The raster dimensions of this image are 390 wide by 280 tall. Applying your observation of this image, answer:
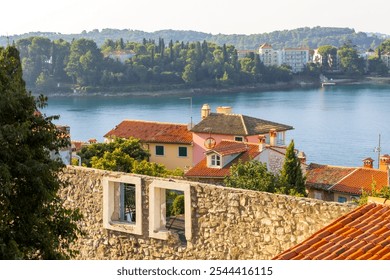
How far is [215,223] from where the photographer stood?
8789 mm

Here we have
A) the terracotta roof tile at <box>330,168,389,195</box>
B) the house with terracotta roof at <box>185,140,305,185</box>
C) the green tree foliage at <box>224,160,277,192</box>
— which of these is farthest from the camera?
the terracotta roof tile at <box>330,168,389,195</box>

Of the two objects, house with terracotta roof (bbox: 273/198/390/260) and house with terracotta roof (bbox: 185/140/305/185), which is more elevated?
house with terracotta roof (bbox: 273/198/390/260)

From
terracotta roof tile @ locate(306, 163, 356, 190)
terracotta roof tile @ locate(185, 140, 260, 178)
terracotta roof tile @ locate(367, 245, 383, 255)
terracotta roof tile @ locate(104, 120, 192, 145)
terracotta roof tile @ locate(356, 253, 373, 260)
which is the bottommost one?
terracotta roof tile @ locate(306, 163, 356, 190)

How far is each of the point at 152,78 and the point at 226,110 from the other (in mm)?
131525

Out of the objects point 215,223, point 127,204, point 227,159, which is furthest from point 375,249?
point 227,159

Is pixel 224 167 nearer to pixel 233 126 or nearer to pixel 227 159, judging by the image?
pixel 227 159

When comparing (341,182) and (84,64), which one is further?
(84,64)

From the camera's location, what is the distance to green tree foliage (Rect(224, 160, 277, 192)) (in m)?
21.6

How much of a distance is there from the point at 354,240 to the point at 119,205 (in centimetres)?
386

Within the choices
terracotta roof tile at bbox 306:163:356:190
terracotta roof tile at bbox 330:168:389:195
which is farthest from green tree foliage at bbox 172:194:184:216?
terracotta roof tile at bbox 306:163:356:190

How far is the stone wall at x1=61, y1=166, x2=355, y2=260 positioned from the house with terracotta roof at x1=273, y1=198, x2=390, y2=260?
0.66 meters

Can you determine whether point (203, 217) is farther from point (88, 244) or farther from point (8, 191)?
point (8, 191)

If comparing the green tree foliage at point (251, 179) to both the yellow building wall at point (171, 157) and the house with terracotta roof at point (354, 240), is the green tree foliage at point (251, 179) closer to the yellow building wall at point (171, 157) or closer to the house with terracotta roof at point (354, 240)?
the house with terracotta roof at point (354, 240)

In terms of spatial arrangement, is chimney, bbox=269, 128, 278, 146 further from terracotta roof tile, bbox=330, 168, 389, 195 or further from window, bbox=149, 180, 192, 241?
window, bbox=149, 180, 192, 241
